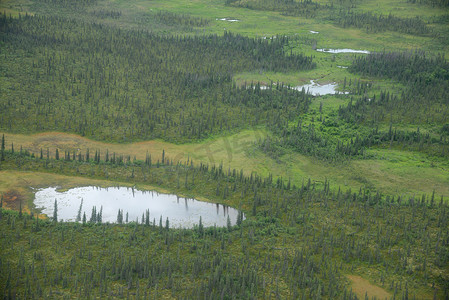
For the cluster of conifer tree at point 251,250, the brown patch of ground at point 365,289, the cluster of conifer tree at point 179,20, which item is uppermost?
the cluster of conifer tree at point 179,20

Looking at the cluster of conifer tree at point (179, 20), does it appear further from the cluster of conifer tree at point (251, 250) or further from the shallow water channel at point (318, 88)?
the cluster of conifer tree at point (251, 250)

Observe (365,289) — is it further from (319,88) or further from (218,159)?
(319,88)

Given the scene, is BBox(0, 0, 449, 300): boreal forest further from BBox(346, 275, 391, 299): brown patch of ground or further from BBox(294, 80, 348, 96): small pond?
BBox(294, 80, 348, 96): small pond

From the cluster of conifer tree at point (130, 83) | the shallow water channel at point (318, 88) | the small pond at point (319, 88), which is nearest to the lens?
the cluster of conifer tree at point (130, 83)

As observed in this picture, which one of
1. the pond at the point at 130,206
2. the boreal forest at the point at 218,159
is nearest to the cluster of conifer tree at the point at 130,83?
the boreal forest at the point at 218,159

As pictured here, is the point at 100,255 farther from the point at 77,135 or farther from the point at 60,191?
the point at 77,135

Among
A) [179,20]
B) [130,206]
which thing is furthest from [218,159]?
[179,20]

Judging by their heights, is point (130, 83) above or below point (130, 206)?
above
